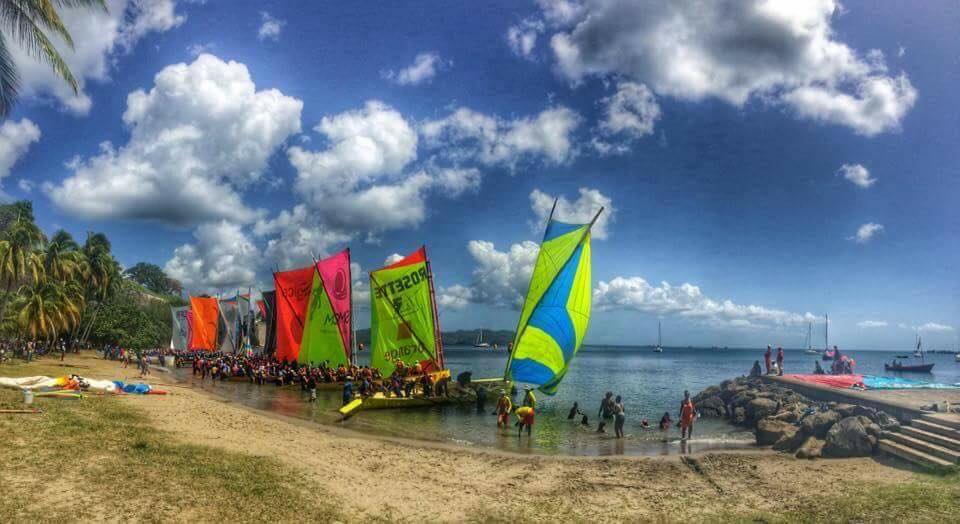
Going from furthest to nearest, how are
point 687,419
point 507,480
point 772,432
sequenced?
point 687,419 → point 772,432 → point 507,480

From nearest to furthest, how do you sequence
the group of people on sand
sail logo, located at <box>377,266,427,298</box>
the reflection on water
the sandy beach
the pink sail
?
the sandy beach, the reflection on water, the group of people on sand, sail logo, located at <box>377,266,427,298</box>, the pink sail

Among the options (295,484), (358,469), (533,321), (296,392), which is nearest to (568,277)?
(533,321)

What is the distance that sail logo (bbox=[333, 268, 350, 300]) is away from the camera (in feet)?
129

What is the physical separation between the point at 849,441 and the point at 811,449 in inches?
47.7

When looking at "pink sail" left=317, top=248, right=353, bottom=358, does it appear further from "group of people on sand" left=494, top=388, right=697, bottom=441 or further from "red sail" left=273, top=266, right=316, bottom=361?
"group of people on sand" left=494, top=388, right=697, bottom=441

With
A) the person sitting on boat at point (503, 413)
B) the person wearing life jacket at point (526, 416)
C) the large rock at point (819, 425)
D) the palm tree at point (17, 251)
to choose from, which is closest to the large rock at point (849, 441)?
the large rock at point (819, 425)

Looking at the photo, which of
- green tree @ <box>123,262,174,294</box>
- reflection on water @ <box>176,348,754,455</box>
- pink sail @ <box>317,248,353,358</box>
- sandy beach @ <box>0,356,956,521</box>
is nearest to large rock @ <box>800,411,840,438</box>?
sandy beach @ <box>0,356,956,521</box>

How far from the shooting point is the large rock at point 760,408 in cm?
2792

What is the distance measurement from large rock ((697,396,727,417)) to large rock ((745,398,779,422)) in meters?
3.14

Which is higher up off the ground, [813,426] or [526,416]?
[813,426]

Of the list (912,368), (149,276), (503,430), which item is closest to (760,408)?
(503,430)

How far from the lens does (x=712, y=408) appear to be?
33.4m

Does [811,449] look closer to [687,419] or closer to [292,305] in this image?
[687,419]

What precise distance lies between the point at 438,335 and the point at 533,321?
29.8ft
